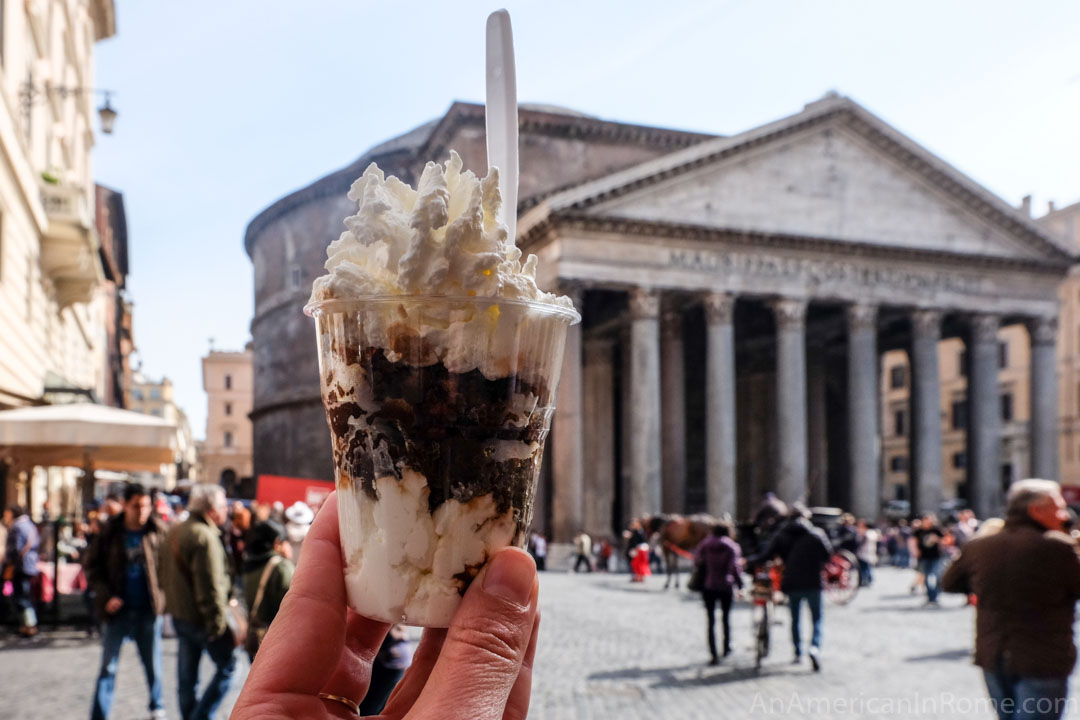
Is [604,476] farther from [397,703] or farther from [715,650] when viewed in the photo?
[397,703]

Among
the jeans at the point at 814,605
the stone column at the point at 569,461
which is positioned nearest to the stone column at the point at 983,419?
the stone column at the point at 569,461

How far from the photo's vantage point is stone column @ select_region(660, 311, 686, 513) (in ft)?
98.8

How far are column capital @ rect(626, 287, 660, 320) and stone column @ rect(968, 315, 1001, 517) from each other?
1154 cm

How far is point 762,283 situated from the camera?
29.9 m

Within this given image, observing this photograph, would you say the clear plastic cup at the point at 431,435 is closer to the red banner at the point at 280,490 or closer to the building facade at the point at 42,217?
the red banner at the point at 280,490

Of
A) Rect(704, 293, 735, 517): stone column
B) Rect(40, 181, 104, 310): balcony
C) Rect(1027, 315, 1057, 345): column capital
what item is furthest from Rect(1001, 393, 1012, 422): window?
Rect(40, 181, 104, 310): balcony

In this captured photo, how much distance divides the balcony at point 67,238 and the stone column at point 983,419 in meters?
26.2

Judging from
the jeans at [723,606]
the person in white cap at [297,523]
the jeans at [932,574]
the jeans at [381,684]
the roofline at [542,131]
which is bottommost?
the jeans at [932,574]

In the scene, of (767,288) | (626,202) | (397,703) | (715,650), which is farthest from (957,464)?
(397,703)

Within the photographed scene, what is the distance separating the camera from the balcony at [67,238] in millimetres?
15984

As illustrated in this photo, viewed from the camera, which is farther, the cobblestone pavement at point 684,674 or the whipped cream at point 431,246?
the cobblestone pavement at point 684,674

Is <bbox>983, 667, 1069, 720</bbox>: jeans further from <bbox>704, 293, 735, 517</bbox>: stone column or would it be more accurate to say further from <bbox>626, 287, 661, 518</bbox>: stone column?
<bbox>704, 293, 735, 517</bbox>: stone column

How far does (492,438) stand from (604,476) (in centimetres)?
3321

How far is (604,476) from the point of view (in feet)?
113
